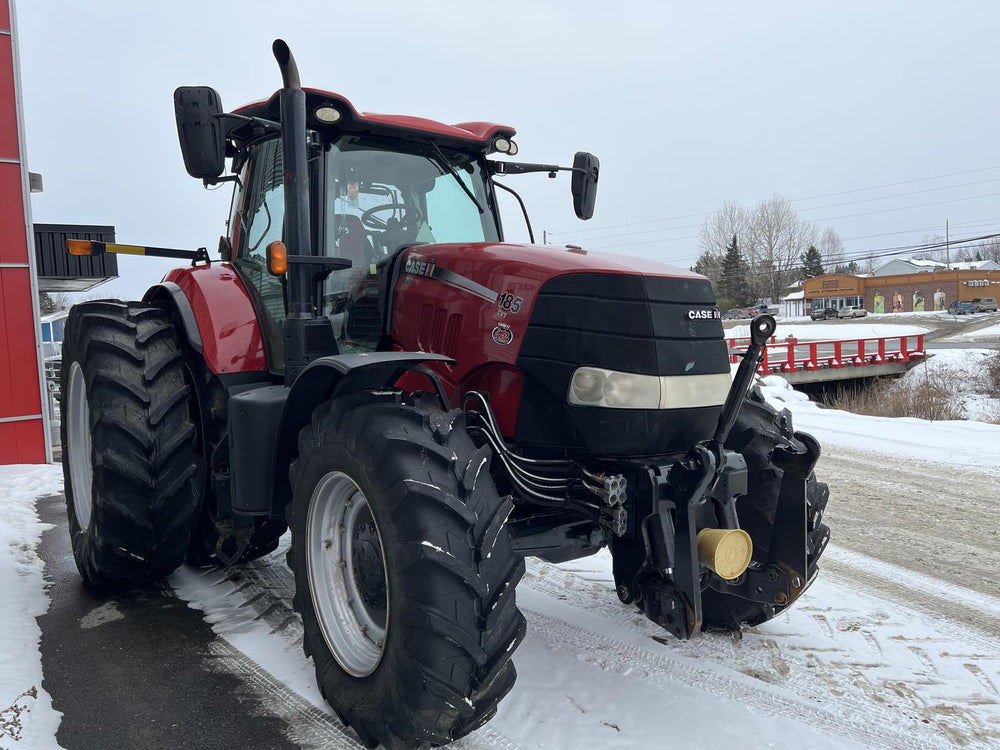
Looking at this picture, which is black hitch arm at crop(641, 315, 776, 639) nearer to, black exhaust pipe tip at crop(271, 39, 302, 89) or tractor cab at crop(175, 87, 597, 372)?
tractor cab at crop(175, 87, 597, 372)

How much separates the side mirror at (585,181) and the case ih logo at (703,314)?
4.75 ft

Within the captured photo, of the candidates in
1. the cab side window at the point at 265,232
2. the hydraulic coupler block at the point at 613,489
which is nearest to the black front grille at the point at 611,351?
the hydraulic coupler block at the point at 613,489

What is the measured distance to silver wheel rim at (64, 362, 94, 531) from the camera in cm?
446

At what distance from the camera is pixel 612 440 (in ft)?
8.71

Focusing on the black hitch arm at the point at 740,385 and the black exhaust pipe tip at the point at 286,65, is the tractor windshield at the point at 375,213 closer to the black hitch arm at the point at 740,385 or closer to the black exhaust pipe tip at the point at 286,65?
the black exhaust pipe tip at the point at 286,65

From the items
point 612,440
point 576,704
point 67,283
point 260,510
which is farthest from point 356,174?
point 67,283

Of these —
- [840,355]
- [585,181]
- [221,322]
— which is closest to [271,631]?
[221,322]

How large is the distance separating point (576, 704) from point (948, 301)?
6598 cm

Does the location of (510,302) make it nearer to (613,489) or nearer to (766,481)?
(613,489)

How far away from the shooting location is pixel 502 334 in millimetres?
2850

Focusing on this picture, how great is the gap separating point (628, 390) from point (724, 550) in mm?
636

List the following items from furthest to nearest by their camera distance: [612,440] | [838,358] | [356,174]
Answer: [838,358]
[356,174]
[612,440]

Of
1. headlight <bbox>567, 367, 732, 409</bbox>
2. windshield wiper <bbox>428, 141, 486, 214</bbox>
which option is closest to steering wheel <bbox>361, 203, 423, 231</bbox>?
windshield wiper <bbox>428, 141, 486, 214</bbox>

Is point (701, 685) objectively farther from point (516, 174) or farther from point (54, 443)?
point (54, 443)
